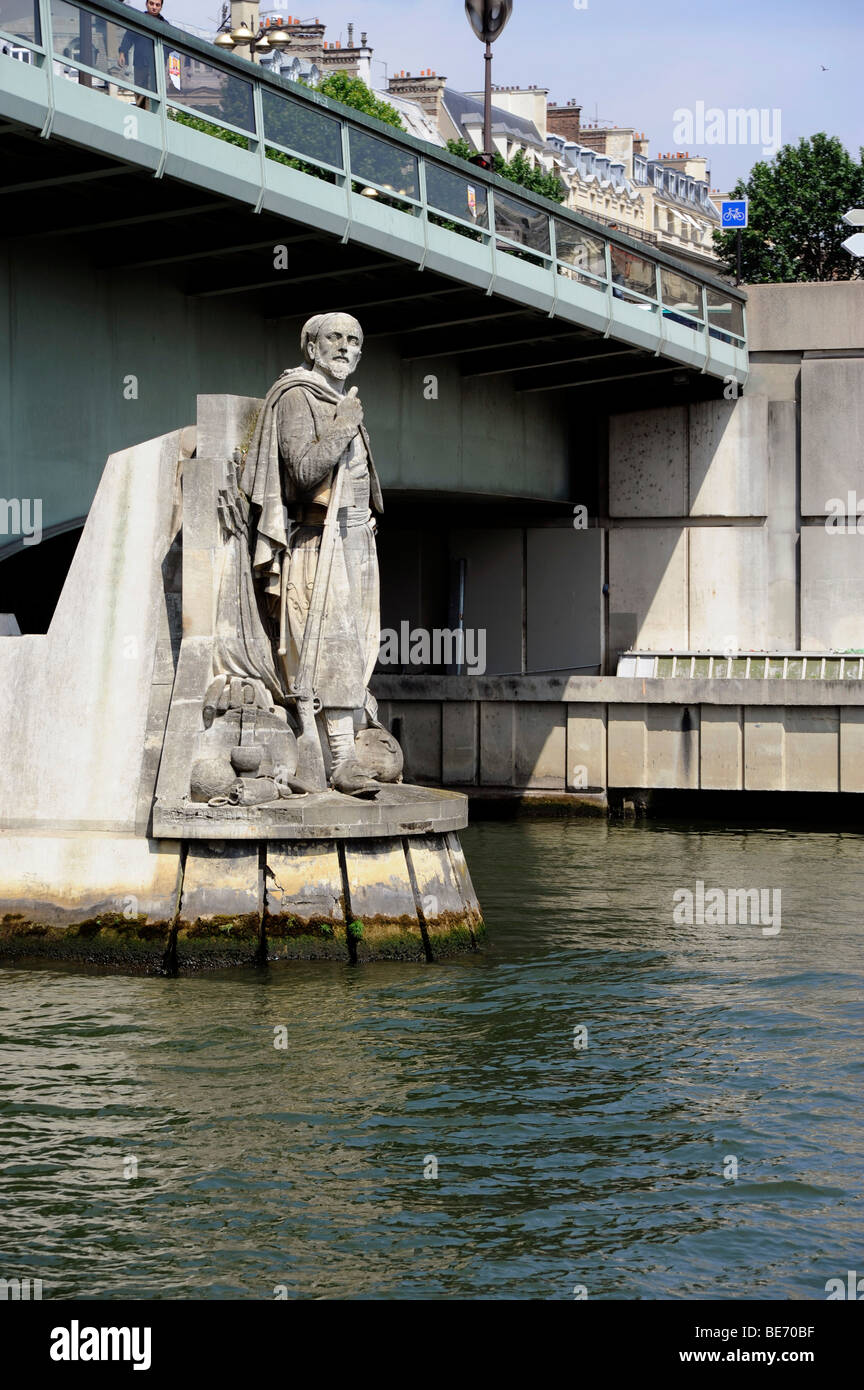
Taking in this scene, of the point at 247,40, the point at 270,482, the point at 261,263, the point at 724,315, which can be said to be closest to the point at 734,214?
the point at 247,40

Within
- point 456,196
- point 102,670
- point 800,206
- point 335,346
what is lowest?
point 102,670

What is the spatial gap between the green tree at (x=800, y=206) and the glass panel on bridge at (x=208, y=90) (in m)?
57.9

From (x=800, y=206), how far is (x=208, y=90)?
198ft

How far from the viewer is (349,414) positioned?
1639cm

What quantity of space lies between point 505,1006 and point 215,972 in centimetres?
243

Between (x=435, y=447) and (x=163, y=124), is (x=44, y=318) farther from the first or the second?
(x=435, y=447)

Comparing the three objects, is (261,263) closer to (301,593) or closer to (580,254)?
(580,254)

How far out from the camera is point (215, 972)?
15.6 metres

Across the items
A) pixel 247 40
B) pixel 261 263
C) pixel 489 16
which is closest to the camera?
pixel 261 263

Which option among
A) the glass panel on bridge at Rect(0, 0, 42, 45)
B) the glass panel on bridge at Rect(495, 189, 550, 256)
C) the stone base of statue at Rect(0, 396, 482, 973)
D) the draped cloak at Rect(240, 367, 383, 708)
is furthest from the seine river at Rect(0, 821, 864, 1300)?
the glass panel on bridge at Rect(495, 189, 550, 256)

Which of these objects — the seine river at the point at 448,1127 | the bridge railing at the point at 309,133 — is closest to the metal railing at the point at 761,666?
the bridge railing at the point at 309,133

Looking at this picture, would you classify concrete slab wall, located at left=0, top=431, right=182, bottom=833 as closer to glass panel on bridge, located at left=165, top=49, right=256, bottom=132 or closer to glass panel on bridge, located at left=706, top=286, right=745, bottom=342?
glass panel on bridge, located at left=165, top=49, right=256, bottom=132

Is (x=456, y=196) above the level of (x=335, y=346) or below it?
above

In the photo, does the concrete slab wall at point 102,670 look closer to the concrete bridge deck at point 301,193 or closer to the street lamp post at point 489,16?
the concrete bridge deck at point 301,193
